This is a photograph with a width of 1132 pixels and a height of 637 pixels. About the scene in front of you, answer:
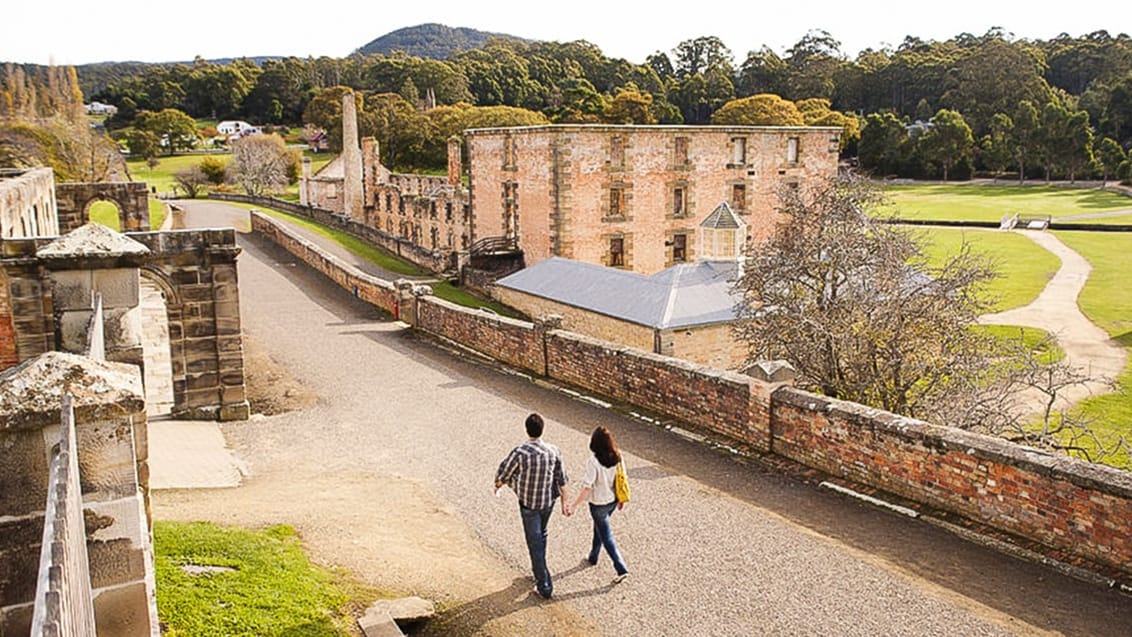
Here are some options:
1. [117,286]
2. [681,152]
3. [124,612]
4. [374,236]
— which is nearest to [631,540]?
[124,612]

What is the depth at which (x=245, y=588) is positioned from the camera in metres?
7.04

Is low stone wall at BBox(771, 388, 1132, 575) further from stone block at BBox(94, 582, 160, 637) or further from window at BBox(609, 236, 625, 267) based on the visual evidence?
window at BBox(609, 236, 625, 267)

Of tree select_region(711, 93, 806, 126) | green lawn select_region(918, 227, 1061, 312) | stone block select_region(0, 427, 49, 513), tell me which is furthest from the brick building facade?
tree select_region(711, 93, 806, 126)

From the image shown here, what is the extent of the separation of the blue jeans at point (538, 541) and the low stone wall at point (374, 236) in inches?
1223

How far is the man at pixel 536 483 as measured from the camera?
7316mm

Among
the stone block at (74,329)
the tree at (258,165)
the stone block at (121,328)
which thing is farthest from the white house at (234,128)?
the stone block at (74,329)

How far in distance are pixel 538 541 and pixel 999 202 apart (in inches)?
2990

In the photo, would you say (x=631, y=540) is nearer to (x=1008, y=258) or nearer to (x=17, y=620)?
(x=17, y=620)

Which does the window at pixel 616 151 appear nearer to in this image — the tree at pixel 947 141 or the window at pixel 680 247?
the window at pixel 680 247

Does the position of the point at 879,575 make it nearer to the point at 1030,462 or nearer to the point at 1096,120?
the point at 1030,462

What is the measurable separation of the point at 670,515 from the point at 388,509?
2.98m

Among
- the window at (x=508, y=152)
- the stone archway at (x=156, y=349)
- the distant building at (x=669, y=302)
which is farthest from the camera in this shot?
the window at (x=508, y=152)

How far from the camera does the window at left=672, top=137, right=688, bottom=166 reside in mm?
36472

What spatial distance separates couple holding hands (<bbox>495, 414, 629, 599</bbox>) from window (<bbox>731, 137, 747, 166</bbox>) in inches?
1267
